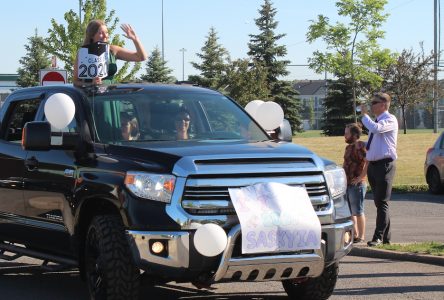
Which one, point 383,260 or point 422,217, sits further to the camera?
point 422,217

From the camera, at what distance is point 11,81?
3236 inches

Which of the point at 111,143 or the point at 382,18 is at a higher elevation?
the point at 382,18

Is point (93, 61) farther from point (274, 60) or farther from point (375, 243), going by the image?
point (274, 60)

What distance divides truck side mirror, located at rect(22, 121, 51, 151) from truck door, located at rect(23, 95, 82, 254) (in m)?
0.19

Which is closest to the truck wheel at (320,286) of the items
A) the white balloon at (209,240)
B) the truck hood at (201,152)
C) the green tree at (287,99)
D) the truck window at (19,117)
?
the truck hood at (201,152)

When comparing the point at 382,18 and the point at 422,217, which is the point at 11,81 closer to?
the point at 382,18

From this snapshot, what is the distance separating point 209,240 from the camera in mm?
5383

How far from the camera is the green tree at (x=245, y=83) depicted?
167 ft

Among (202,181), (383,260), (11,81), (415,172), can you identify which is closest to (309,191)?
(202,181)

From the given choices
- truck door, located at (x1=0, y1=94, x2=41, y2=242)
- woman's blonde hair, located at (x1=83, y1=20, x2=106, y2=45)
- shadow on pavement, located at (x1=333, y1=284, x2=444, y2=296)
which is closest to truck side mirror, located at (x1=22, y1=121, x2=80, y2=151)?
truck door, located at (x1=0, y1=94, x2=41, y2=242)

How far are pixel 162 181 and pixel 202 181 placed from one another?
284mm

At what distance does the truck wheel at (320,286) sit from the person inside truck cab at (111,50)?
110 inches

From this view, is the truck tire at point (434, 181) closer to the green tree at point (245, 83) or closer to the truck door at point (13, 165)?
the truck door at point (13, 165)

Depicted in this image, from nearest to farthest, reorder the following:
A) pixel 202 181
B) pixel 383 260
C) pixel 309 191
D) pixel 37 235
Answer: pixel 202 181
pixel 309 191
pixel 37 235
pixel 383 260
